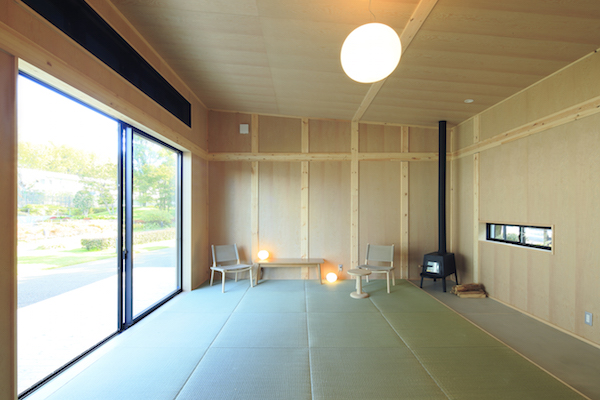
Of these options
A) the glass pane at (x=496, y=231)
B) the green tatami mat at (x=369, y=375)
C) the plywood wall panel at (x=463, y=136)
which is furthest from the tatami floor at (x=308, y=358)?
the plywood wall panel at (x=463, y=136)

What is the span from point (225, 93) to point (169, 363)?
12.7 ft

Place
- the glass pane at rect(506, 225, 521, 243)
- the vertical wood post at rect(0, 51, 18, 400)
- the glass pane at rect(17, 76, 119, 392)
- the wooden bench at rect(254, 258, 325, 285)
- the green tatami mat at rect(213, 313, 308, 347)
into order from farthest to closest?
the wooden bench at rect(254, 258, 325, 285) < the glass pane at rect(506, 225, 521, 243) < the green tatami mat at rect(213, 313, 308, 347) < the glass pane at rect(17, 76, 119, 392) < the vertical wood post at rect(0, 51, 18, 400)

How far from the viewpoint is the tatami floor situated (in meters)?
2.04

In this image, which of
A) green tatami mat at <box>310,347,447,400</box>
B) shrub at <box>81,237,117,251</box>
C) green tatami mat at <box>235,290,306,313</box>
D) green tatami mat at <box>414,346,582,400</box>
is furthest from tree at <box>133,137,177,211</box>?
green tatami mat at <box>414,346,582,400</box>

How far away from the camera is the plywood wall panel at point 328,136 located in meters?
5.30

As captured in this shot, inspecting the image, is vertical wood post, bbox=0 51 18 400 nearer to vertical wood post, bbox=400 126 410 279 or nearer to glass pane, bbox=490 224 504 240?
vertical wood post, bbox=400 126 410 279

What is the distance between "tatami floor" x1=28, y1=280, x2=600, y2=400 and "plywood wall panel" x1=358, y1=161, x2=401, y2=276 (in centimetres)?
158

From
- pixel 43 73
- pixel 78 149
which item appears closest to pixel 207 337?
pixel 78 149

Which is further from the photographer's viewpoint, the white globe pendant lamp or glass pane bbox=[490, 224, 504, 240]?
glass pane bbox=[490, 224, 504, 240]

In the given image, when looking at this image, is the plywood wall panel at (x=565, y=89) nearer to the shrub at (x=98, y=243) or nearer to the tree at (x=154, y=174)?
the tree at (x=154, y=174)

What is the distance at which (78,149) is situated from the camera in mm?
2436

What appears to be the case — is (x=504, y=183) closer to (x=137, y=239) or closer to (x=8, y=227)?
(x=137, y=239)

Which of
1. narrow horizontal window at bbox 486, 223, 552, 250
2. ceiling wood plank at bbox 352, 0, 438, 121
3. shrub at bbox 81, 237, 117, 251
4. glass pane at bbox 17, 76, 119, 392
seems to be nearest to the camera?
glass pane at bbox 17, 76, 119, 392

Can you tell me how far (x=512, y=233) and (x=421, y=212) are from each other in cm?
151
